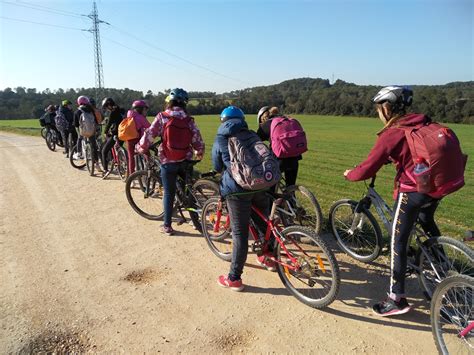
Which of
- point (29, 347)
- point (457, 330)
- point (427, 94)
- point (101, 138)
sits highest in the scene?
point (427, 94)

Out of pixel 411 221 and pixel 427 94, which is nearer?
pixel 411 221

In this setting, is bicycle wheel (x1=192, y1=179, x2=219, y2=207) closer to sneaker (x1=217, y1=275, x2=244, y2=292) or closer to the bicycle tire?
sneaker (x1=217, y1=275, x2=244, y2=292)

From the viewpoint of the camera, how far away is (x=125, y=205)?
23.7 feet

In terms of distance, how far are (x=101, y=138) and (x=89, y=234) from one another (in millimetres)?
5783

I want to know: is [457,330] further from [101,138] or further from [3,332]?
[101,138]

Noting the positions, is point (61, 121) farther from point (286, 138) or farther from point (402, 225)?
point (402, 225)

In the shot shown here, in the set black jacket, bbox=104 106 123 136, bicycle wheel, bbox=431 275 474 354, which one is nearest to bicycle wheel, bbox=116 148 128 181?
black jacket, bbox=104 106 123 136

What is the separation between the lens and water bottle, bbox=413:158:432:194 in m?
3.07

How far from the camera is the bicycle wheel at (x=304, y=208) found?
16.8 ft

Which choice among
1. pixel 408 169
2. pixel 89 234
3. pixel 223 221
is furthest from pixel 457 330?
pixel 89 234

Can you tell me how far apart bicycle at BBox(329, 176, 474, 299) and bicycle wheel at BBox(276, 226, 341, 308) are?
80 cm

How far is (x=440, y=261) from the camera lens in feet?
11.6

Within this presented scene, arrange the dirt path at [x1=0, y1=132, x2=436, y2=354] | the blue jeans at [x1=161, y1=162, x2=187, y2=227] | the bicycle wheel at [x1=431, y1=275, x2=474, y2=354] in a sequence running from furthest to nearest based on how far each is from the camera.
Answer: the blue jeans at [x1=161, y1=162, x2=187, y2=227] → the dirt path at [x1=0, y1=132, x2=436, y2=354] → the bicycle wheel at [x1=431, y1=275, x2=474, y2=354]

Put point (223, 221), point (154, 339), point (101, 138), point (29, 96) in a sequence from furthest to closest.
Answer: point (29, 96), point (101, 138), point (223, 221), point (154, 339)
